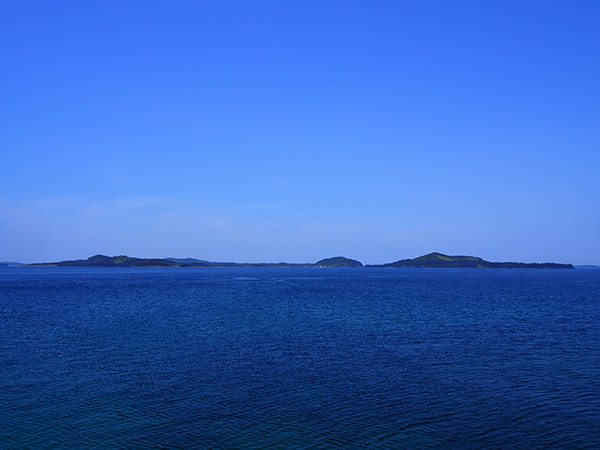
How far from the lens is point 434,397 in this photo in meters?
25.3

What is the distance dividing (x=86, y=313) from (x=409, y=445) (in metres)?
52.6

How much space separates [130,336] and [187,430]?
25.1 m

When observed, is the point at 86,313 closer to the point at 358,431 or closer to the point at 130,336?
the point at 130,336

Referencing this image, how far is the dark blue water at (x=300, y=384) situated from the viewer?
2036 cm

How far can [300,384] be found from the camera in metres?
27.6

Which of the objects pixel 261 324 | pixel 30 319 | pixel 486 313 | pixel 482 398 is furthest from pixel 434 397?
pixel 30 319

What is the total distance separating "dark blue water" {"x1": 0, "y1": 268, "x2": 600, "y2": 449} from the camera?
20.4m

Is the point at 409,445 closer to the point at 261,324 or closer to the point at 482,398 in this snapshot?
the point at 482,398

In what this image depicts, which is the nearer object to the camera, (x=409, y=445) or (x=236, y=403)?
(x=409, y=445)

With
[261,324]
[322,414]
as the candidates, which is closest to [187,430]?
[322,414]

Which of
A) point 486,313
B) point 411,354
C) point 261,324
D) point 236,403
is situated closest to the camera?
point 236,403

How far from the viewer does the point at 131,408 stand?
2345 cm

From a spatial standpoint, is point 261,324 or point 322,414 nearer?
point 322,414

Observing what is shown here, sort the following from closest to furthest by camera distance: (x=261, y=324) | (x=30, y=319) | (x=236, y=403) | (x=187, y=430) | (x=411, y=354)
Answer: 1. (x=187, y=430)
2. (x=236, y=403)
3. (x=411, y=354)
4. (x=261, y=324)
5. (x=30, y=319)
